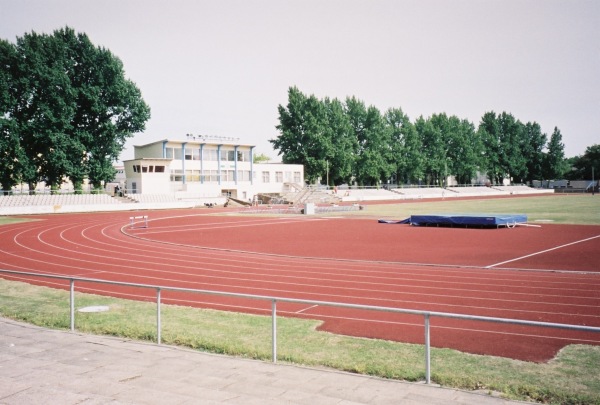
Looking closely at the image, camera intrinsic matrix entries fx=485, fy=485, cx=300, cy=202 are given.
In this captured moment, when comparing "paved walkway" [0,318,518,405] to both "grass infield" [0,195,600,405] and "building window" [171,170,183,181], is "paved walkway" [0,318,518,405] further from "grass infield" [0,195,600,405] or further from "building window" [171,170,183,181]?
"building window" [171,170,183,181]

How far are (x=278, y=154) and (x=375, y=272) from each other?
7922 centimetres

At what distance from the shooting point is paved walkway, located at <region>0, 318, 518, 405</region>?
227 inches

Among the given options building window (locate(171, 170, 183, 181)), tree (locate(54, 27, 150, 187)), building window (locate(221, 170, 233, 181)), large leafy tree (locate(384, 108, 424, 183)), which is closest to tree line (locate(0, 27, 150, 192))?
tree (locate(54, 27, 150, 187))

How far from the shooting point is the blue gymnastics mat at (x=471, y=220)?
104ft

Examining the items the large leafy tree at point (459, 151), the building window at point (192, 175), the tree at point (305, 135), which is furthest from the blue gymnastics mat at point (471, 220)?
the large leafy tree at point (459, 151)

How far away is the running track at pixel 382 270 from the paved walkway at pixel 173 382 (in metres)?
3.01

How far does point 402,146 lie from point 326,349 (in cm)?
10050

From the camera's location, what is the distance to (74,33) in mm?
57875

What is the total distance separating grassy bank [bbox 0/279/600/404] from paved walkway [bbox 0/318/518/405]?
1.64 feet

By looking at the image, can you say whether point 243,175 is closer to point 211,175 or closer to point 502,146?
point 211,175

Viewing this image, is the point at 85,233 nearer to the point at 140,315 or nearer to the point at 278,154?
the point at 140,315

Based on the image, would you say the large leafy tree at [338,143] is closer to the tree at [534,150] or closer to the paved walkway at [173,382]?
the tree at [534,150]

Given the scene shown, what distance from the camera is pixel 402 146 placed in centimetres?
10531

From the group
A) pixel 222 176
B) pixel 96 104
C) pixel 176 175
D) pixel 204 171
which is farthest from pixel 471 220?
pixel 222 176
